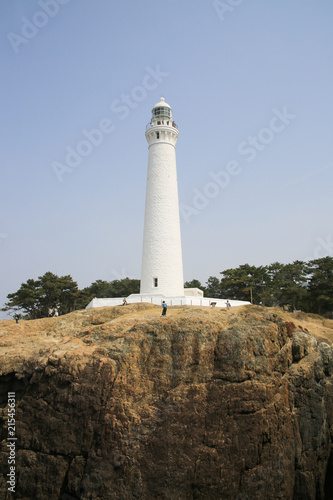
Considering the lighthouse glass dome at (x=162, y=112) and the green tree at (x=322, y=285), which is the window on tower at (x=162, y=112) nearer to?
the lighthouse glass dome at (x=162, y=112)

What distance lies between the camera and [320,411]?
18312mm

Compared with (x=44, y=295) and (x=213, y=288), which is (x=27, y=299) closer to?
(x=44, y=295)

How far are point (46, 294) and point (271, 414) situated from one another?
36.9 metres

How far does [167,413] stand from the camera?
1517cm

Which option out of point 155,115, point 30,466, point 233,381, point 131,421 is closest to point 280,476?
point 233,381

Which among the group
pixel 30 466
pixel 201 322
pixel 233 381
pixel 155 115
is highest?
pixel 155 115

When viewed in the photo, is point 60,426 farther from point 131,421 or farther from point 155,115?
point 155,115

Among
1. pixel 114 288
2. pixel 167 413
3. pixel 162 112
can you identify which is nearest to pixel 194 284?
pixel 114 288

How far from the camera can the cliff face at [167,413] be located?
14.5 m

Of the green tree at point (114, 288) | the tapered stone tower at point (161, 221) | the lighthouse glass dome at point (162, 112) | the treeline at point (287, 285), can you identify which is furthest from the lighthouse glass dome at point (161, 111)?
the green tree at point (114, 288)

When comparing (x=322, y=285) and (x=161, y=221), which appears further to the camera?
(x=322, y=285)

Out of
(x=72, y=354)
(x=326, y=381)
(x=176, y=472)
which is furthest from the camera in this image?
(x=326, y=381)

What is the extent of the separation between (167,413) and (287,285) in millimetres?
37285

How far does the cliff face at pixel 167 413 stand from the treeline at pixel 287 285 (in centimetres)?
2709
